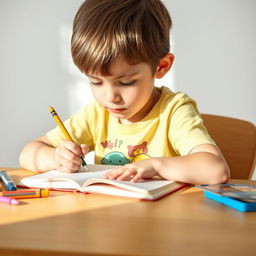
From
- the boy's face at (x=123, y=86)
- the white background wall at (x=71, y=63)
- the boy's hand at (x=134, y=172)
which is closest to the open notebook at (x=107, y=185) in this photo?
the boy's hand at (x=134, y=172)

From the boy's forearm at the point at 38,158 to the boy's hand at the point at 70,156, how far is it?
0.07 metres

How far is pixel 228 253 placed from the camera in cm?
50

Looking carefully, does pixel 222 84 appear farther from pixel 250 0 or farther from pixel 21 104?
pixel 21 104

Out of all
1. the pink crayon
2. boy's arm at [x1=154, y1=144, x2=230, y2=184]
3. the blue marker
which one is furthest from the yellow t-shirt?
the pink crayon

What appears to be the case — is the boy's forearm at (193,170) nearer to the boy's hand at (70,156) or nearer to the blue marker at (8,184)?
the boy's hand at (70,156)

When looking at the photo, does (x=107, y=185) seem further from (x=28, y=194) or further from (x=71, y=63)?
(x=71, y=63)

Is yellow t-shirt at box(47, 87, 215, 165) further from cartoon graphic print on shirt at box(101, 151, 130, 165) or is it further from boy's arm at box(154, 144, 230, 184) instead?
boy's arm at box(154, 144, 230, 184)

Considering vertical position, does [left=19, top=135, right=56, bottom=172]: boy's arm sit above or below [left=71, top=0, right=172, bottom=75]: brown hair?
below

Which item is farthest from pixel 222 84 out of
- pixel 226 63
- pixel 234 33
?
pixel 234 33

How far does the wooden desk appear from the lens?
50 cm

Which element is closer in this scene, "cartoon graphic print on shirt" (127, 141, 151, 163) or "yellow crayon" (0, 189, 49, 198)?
"yellow crayon" (0, 189, 49, 198)

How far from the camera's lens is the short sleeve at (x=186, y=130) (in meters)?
1.13

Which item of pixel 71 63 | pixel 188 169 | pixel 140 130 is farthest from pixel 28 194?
pixel 71 63

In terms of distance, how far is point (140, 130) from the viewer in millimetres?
1331
